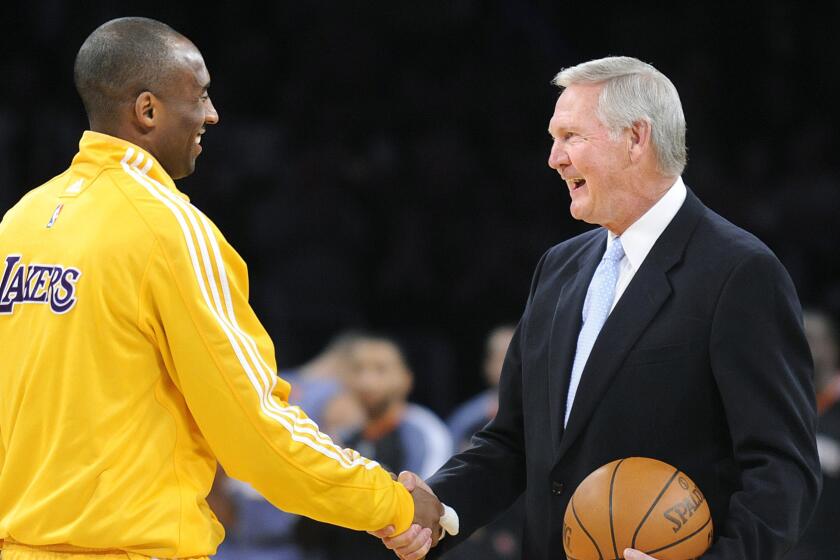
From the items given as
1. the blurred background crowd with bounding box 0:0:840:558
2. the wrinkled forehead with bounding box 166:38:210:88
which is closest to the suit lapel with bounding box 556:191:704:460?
the wrinkled forehead with bounding box 166:38:210:88

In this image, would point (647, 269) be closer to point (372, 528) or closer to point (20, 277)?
point (372, 528)

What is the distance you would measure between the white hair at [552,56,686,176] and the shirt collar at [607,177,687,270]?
0.24 feet

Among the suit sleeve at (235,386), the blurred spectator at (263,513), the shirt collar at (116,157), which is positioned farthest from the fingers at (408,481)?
the blurred spectator at (263,513)

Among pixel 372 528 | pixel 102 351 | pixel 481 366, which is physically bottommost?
pixel 481 366

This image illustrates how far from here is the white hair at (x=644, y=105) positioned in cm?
334

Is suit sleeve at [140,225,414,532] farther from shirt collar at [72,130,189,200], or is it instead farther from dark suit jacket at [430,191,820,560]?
dark suit jacket at [430,191,820,560]

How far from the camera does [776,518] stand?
2943 millimetres

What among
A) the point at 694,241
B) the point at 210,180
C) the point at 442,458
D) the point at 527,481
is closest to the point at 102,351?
the point at 527,481

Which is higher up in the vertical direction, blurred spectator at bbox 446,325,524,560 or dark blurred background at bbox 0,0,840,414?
dark blurred background at bbox 0,0,840,414

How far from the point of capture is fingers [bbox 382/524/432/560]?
11.2ft

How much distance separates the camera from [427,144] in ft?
31.4

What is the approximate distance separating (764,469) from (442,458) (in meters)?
4.43

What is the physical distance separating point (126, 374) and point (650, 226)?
139cm

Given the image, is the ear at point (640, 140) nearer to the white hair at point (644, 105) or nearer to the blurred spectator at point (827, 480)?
the white hair at point (644, 105)
